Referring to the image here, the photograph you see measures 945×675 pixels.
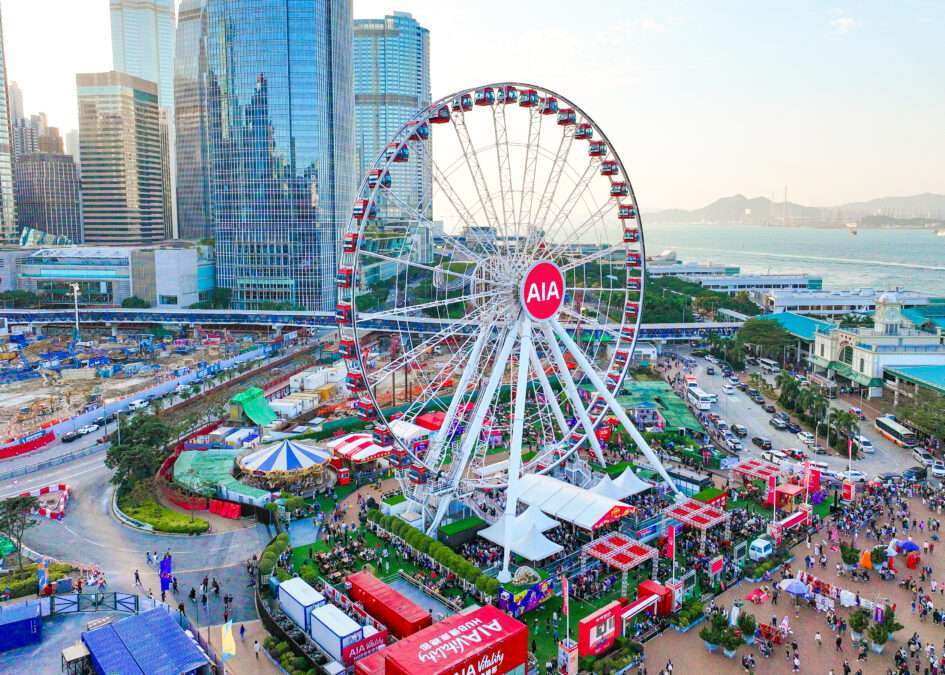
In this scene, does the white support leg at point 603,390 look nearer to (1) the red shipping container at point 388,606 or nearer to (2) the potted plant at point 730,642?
(2) the potted plant at point 730,642

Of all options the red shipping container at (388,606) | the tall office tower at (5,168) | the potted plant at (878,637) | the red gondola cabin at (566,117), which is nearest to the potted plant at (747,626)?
the potted plant at (878,637)

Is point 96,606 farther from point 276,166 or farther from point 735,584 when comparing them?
point 276,166

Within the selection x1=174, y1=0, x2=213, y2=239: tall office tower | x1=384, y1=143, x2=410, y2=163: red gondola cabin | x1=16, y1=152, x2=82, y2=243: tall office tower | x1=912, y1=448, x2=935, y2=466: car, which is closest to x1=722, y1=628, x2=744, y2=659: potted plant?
x1=384, y1=143, x2=410, y2=163: red gondola cabin

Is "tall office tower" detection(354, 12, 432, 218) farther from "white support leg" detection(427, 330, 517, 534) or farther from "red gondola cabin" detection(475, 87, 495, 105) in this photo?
"white support leg" detection(427, 330, 517, 534)

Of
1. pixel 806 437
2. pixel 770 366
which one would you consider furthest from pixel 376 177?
pixel 770 366

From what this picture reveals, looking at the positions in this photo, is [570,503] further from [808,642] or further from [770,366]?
[770,366]

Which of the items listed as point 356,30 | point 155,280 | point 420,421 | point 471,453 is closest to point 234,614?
point 471,453
